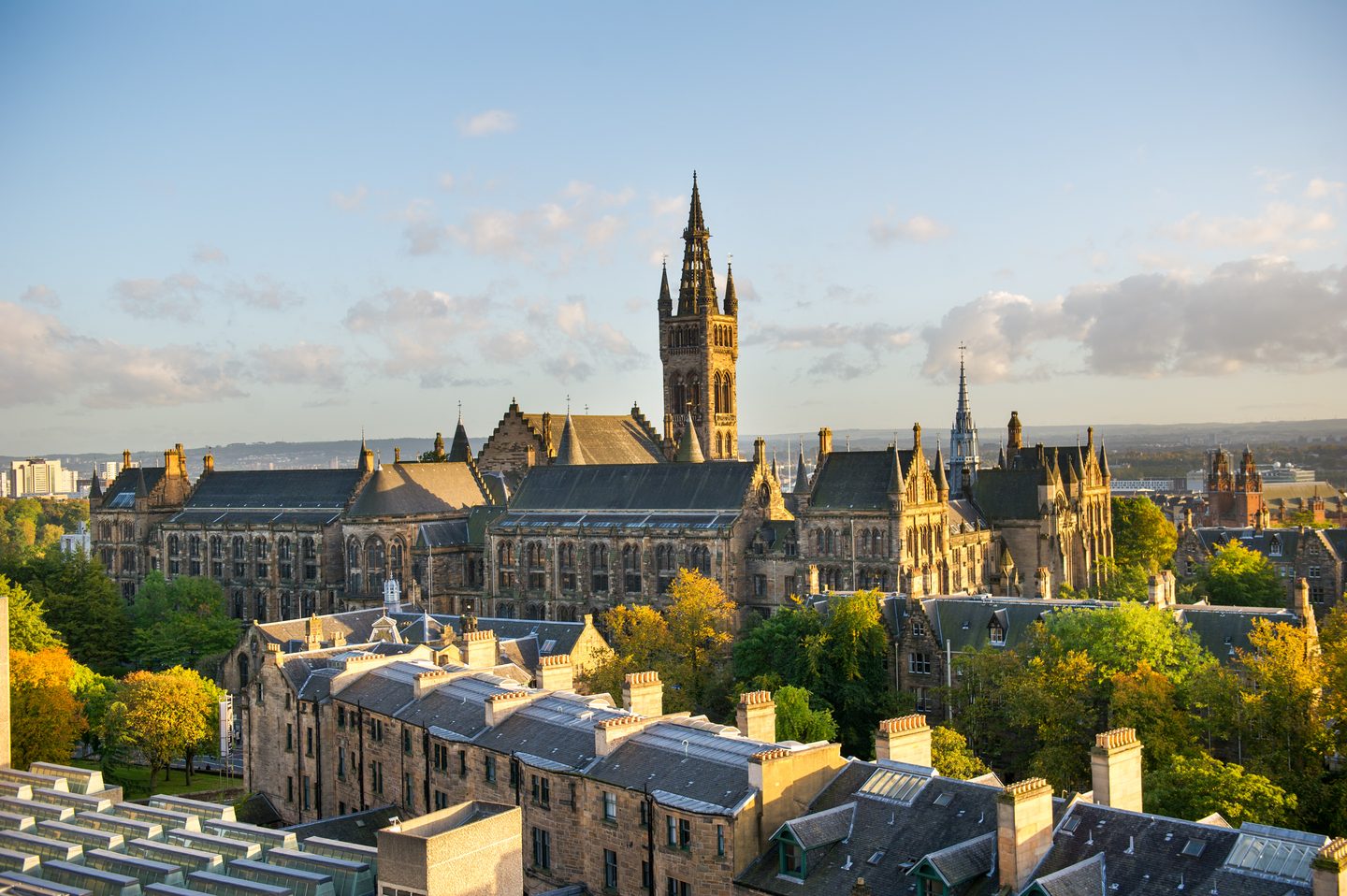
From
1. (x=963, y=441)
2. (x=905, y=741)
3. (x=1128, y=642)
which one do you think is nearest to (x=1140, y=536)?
(x=963, y=441)

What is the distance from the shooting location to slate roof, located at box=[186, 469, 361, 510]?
137875 millimetres

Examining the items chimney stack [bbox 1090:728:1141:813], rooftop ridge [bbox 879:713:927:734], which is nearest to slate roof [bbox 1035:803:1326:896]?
chimney stack [bbox 1090:728:1141:813]

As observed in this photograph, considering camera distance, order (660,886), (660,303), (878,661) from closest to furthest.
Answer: (660,886) → (878,661) → (660,303)

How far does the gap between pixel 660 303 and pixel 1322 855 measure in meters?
144

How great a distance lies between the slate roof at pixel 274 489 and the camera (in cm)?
13788

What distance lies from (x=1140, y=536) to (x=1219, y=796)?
105062 mm

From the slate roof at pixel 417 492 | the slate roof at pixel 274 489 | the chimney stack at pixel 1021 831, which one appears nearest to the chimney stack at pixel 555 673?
the chimney stack at pixel 1021 831

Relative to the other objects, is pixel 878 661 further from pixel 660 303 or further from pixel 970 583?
pixel 660 303

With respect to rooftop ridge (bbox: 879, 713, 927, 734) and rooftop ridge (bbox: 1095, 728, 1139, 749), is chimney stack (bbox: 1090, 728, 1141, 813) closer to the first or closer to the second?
rooftop ridge (bbox: 1095, 728, 1139, 749)

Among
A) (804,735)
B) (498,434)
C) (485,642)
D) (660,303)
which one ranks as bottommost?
(804,735)

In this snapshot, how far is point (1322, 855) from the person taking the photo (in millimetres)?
29188

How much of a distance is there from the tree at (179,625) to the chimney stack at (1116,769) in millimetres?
89548

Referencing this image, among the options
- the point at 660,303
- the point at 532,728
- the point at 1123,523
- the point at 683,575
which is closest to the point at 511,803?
the point at 532,728

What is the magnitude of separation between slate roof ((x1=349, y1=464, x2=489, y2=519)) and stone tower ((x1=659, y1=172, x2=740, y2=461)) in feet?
113
